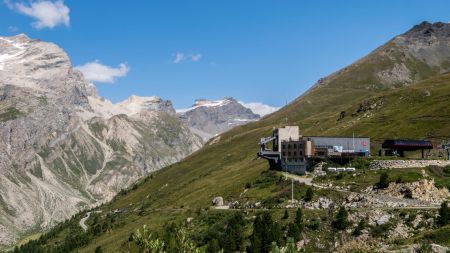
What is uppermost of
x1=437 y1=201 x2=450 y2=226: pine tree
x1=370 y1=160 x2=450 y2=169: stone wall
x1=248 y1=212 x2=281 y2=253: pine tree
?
x1=370 y1=160 x2=450 y2=169: stone wall

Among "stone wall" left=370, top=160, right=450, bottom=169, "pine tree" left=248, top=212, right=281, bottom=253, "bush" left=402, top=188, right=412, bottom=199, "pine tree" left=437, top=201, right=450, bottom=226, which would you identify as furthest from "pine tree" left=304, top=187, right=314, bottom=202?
"pine tree" left=437, top=201, right=450, bottom=226

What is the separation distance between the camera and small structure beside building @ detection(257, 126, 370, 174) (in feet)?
420

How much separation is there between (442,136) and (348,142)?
47.6m

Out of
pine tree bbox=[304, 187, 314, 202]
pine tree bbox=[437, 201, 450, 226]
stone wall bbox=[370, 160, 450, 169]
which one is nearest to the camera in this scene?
pine tree bbox=[437, 201, 450, 226]

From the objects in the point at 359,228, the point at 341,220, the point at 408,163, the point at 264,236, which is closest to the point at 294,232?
the point at 264,236

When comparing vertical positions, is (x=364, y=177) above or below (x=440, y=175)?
below

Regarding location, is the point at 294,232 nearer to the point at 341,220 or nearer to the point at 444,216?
the point at 341,220

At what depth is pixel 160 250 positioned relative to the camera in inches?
1625

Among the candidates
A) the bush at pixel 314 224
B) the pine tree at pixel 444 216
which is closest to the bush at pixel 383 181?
the bush at pixel 314 224

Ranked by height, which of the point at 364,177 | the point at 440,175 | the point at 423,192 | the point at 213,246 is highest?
the point at 440,175

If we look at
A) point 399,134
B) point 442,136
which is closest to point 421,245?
point 442,136

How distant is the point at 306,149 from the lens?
128125 mm

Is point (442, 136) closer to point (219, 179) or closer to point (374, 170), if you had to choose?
point (374, 170)

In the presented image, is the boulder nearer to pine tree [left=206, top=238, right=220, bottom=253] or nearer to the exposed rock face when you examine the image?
pine tree [left=206, top=238, right=220, bottom=253]
